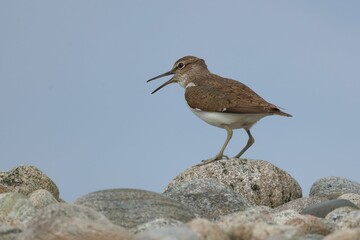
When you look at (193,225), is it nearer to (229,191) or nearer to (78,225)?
(78,225)

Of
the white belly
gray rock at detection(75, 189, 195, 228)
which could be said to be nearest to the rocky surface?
gray rock at detection(75, 189, 195, 228)

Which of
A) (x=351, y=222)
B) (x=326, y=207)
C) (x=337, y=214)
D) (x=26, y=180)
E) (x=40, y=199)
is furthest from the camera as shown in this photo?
(x=26, y=180)

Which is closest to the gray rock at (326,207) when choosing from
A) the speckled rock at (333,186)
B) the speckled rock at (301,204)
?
the speckled rock at (301,204)

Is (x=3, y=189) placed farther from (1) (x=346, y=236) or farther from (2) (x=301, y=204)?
(1) (x=346, y=236)

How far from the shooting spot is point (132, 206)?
10.6m

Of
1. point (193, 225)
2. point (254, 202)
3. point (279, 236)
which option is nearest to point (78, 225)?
point (193, 225)

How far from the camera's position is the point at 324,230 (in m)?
9.59

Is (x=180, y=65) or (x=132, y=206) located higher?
(x=180, y=65)

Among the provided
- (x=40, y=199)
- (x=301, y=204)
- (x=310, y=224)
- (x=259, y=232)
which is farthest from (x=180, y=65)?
(x=259, y=232)

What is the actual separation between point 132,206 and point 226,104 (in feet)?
22.6

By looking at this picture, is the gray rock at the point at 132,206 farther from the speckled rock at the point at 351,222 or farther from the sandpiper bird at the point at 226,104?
the sandpiper bird at the point at 226,104

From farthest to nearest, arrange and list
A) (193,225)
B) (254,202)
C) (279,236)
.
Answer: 1. (254,202)
2. (193,225)
3. (279,236)

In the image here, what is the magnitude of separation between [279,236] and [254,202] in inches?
344

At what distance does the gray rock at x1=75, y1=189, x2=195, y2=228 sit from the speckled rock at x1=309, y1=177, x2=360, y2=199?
7495mm
